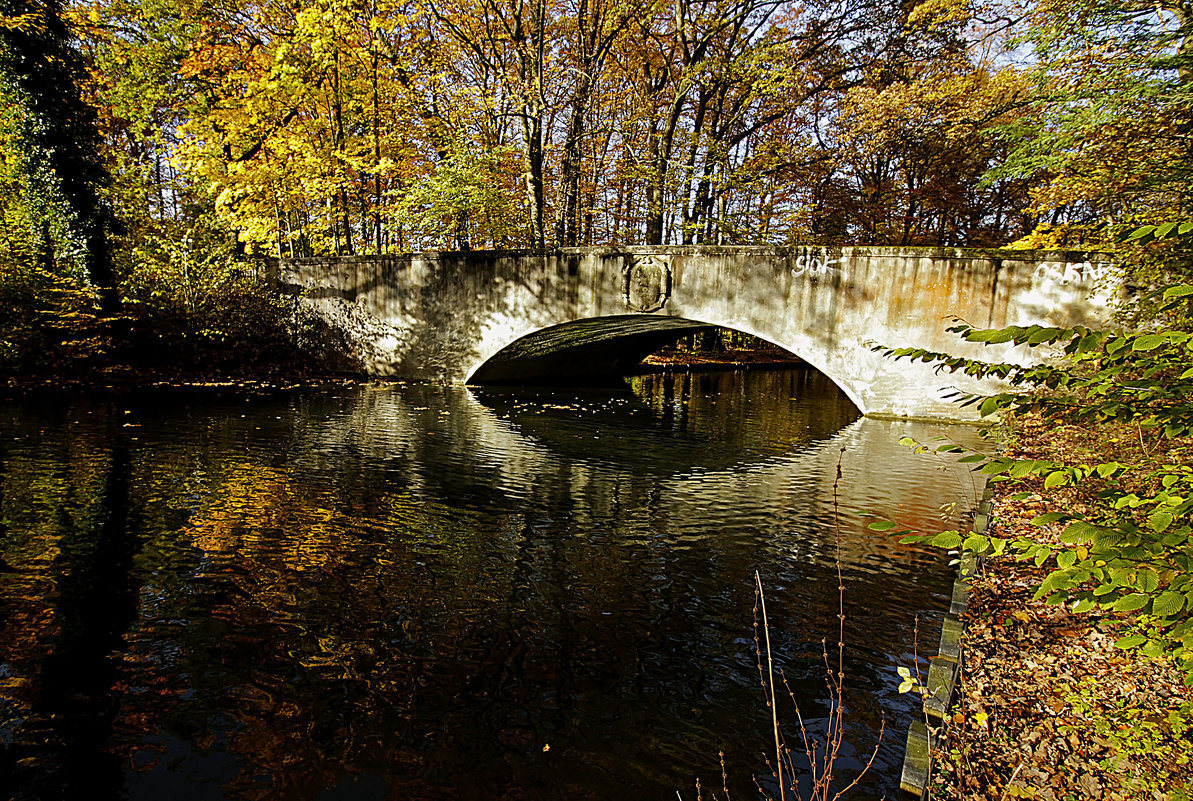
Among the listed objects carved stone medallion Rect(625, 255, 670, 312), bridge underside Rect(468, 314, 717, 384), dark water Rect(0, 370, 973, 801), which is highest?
carved stone medallion Rect(625, 255, 670, 312)

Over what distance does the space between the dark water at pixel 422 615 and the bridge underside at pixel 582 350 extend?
746 centimetres

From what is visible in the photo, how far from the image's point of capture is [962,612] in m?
4.18

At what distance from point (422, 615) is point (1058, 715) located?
12.4ft

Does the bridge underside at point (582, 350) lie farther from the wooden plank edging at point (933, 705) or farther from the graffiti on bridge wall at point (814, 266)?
the wooden plank edging at point (933, 705)

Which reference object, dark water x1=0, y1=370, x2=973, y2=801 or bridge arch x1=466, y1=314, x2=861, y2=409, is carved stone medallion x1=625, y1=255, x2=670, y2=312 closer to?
bridge arch x1=466, y1=314, x2=861, y2=409

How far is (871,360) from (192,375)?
16.2 m

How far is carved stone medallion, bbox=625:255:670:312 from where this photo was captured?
48.4 feet

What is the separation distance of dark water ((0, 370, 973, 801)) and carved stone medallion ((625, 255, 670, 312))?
619cm

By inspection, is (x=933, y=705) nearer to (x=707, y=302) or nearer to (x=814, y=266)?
(x=814, y=266)

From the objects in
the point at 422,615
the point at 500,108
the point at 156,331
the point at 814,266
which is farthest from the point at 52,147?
the point at 814,266

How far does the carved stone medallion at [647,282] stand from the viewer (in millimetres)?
14750

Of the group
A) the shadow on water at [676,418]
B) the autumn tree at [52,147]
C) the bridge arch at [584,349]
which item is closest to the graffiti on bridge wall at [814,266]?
the bridge arch at [584,349]

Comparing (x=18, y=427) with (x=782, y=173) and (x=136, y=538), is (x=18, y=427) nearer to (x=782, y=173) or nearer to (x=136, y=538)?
(x=136, y=538)

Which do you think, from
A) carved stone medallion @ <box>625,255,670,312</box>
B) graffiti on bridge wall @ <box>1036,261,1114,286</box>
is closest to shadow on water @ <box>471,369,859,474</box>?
carved stone medallion @ <box>625,255,670,312</box>
